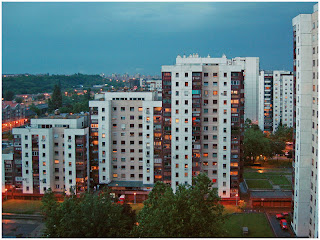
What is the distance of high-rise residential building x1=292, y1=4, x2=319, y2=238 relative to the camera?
11.6m

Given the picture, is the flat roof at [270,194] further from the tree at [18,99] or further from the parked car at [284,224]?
the tree at [18,99]

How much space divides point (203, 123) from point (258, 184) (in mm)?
5580

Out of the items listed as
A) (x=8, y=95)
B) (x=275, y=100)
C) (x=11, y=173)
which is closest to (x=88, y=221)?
(x=11, y=173)

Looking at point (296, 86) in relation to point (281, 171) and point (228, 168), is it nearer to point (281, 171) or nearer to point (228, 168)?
point (228, 168)

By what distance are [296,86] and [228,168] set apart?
6.59m

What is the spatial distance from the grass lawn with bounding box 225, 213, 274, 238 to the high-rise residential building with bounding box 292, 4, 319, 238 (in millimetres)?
2204

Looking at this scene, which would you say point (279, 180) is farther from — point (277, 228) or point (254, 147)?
point (277, 228)

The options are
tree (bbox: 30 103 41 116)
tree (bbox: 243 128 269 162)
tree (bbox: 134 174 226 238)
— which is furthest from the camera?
tree (bbox: 30 103 41 116)

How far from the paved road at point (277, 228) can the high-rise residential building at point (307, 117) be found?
1315 mm

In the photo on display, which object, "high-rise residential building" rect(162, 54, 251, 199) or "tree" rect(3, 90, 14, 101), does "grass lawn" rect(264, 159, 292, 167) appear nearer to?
"high-rise residential building" rect(162, 54, 251, 199)

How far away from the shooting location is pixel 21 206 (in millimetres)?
17375

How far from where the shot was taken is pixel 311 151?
12000 mm

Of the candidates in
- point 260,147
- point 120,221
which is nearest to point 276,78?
point 260,147

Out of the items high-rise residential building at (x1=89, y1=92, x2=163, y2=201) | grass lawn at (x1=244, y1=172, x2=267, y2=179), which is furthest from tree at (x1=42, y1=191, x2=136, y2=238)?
grass lawn at (x1=244, y1=172, x2=267, y2=179)
